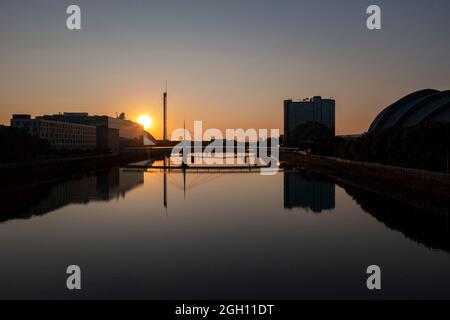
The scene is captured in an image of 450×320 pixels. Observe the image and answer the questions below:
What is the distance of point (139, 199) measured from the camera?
34.6 metres

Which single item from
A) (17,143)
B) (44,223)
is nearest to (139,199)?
(44,223)

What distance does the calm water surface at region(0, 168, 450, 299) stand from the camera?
13.6m

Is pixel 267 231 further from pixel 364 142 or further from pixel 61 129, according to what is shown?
pixel 61 129

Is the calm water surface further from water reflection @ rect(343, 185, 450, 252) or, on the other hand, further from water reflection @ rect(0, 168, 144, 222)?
water reflection @ rect(0, 168, 144, 222)

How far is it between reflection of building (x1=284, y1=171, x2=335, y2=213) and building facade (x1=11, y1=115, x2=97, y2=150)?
4395 centimetres

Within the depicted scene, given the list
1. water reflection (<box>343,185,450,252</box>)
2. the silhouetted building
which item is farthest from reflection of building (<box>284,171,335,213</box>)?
the silhouetted building

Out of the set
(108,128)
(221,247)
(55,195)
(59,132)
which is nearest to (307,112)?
(108,128)

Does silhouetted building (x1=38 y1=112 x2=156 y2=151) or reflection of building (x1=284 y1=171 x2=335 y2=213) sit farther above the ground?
silhouetted building (x1=38 y1=112 x2=156 y2=151)

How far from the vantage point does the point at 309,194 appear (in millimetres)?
37281

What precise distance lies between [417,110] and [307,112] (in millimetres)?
106044

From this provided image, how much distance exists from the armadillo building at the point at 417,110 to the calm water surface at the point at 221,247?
33.9m

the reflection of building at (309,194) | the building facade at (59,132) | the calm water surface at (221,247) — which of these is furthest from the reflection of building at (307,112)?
the calm water surface at (221,247)

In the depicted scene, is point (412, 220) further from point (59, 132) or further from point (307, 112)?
point (307, 112)

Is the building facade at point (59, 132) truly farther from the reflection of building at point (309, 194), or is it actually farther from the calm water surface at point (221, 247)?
the calm water surface at point (221, 247)
